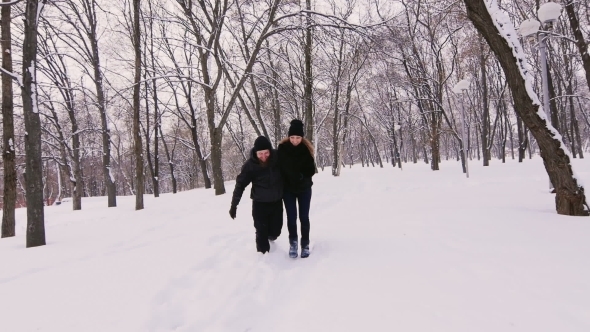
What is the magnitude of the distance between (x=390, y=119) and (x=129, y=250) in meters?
34.7

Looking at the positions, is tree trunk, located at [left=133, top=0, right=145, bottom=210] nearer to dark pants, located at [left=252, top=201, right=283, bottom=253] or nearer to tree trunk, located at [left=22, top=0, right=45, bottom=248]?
tree trunk, located at [left=22, top=0, right=45, bottom=248]

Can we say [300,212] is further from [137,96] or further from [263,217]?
[137,96]

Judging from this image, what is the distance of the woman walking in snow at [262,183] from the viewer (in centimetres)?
402

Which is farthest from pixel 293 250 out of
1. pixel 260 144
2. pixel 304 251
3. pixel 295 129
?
pixel 295 129

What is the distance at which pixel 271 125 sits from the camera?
1078 inches

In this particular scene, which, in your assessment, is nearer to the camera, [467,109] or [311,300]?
[311,300]

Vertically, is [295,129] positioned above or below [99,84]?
below

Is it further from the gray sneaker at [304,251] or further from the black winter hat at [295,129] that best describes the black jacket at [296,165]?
the gray sneaker at [304,251]

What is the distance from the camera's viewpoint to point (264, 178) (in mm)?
4055

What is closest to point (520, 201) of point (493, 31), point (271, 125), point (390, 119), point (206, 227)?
point (493, 31)

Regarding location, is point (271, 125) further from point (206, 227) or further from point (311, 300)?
point (311, 300)

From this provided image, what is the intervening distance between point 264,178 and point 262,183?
72 mm

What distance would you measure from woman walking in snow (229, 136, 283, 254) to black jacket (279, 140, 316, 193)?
12cm

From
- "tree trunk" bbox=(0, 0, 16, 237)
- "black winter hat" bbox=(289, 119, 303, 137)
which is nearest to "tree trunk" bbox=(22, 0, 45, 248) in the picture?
"tree trunk" bbox=(0, 0, 16, 237)
